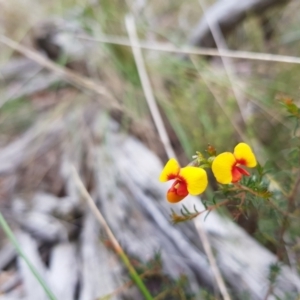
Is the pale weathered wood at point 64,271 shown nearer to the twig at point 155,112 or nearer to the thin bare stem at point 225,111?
the twig at point 155,112

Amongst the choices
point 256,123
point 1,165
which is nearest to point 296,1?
point 256,123

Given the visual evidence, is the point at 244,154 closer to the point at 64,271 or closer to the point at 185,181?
the point at 185,181

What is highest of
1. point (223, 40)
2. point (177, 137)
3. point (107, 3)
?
point (107, 3)

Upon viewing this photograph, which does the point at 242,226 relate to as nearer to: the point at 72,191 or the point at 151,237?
the point at 151,237

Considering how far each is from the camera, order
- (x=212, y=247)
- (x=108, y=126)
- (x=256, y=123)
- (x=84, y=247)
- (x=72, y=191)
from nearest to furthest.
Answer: (x=212, y=247), (x=84, y=247), (x=72, y=191), (x=256, y=123), (x=108, y=126)

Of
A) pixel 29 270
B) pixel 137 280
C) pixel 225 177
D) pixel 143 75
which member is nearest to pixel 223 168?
pixel 225 177
